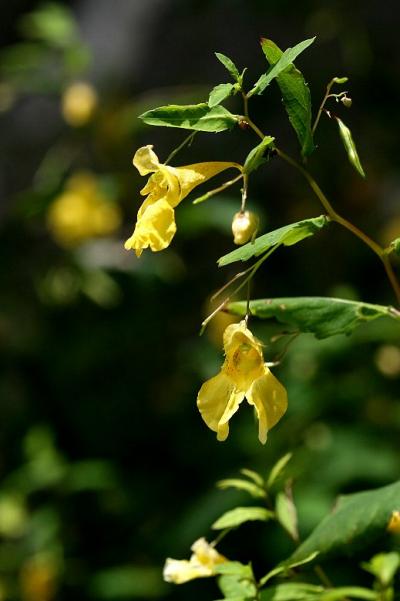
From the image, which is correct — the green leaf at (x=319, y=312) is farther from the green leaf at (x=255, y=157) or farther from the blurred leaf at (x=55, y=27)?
the blurred leaf at (x=55, y=27)

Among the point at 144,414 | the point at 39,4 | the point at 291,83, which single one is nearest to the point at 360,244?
the point at 144,414

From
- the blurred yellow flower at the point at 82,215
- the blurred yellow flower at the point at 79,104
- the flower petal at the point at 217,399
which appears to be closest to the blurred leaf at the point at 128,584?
the blurred yellow flower at the point at 82,215

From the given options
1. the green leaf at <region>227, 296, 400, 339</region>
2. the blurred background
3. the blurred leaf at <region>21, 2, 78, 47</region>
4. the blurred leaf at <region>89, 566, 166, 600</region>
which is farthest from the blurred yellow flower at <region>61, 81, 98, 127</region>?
the green leaf at <region>227, 296, 400, 339</region>

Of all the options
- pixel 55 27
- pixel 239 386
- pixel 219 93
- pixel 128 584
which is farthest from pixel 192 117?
pixel 55 27

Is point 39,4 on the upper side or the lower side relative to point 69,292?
upper

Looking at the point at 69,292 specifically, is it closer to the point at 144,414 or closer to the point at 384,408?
the point at 144,414

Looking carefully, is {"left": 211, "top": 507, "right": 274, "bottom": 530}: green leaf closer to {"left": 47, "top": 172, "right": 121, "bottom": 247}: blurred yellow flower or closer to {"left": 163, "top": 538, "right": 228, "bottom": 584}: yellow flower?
{"left": 163, "top": 538, "right": 228, "bottom": 584}: yellow flower
